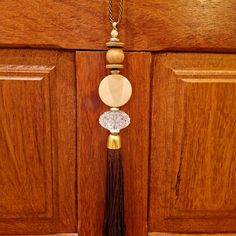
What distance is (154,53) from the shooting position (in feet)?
1.31

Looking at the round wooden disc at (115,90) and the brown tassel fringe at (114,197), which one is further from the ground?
the round wooden disc at (115,90)

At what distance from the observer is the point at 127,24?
1.26 feet

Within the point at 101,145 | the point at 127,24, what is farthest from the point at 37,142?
the point at 127,24

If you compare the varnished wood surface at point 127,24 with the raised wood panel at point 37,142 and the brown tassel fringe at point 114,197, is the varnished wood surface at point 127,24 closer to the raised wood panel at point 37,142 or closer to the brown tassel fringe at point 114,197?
the raised wood panel at point 37,142

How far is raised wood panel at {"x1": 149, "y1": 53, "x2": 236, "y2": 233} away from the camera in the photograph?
41 cm

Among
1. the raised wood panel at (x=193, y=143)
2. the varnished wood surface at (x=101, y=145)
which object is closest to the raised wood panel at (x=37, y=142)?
the varnished wood surface at (x=101, y=145)

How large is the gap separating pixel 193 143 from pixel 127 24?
189mm

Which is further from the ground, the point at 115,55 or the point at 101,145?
the point at 115,55

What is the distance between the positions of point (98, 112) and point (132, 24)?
5.0 inches

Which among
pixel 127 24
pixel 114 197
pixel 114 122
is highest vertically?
pixel 127 24

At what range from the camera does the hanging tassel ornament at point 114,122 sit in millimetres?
363

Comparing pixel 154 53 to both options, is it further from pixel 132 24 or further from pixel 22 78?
pixel 22 78

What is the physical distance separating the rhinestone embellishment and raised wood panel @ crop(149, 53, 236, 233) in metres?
0.06

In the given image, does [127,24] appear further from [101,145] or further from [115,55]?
[101,145]
